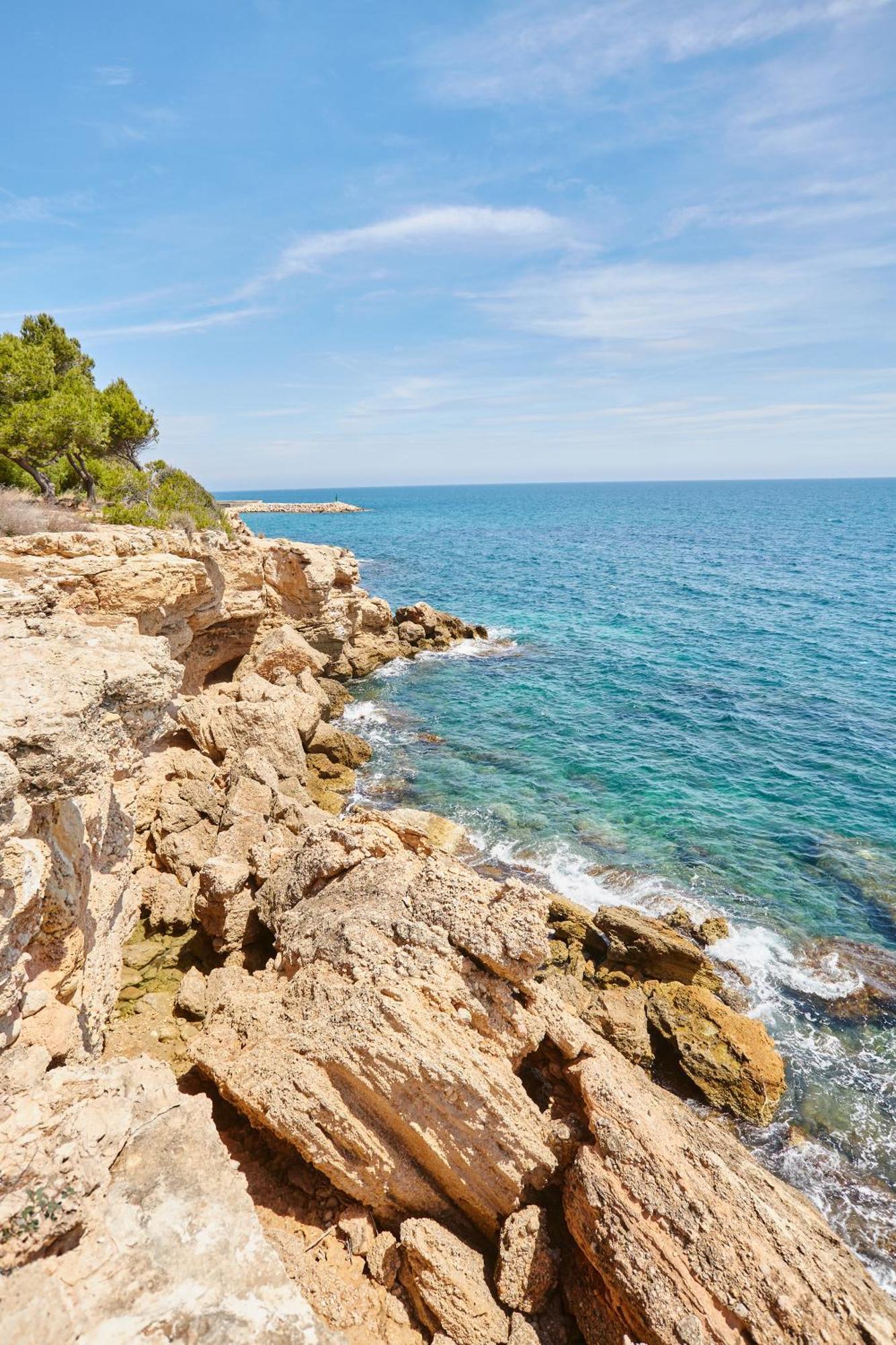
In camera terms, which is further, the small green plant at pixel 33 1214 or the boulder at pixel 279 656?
the boulder at pixel 279 656

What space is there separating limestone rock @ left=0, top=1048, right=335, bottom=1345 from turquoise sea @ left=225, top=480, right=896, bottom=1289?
10.3 metres

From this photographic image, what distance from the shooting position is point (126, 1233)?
5.47 metres

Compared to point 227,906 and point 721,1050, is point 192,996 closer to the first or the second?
point 227,906

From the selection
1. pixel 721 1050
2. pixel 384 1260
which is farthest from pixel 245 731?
pixel 721 1050

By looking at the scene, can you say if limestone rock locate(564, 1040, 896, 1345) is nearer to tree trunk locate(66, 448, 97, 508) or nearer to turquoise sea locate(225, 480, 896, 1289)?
turquoise sea locate(225, 480, 896, 1289)

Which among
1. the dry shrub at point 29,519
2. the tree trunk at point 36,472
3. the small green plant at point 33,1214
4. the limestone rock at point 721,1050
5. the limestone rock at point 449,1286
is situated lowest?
the limestone rock at point 721,1050

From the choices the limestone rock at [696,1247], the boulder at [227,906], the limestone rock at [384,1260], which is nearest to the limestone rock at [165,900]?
the boulder at [227,906]

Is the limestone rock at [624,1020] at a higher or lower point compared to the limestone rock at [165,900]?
lower

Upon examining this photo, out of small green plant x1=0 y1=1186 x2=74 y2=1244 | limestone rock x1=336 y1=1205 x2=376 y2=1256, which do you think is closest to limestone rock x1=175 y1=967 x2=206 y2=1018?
limestone rock x1=336 y1=1205 x2=376 y2=1256

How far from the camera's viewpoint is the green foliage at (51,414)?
80.7 ft

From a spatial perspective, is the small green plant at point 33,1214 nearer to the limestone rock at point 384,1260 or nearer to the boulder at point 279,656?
the limestone rock at point 384,1260

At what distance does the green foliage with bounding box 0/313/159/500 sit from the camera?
80.7 ft

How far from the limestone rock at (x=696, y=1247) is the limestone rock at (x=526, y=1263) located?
1.53 feet

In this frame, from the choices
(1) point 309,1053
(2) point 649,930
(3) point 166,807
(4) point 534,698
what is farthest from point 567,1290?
(4) point 534,698
